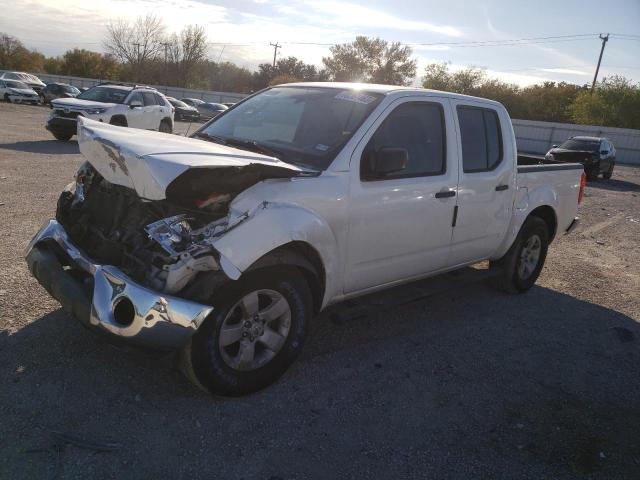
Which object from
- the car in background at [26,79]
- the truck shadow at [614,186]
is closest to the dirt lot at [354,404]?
the truck shadow at [614,186]

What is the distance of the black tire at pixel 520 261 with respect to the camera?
5.48 metres

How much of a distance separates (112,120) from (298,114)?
11549 mm

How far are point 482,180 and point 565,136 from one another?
4219 centimetres

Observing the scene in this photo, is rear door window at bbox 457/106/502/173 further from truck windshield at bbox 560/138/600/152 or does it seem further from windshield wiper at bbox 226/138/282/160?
truck windshield at bbox 560/138/600/152

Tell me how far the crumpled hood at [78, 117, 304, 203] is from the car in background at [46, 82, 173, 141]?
36.8 feet

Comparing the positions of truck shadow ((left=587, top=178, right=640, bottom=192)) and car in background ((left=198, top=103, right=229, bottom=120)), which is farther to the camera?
car in background ((left=198, top=103, right=229, bottom=120))

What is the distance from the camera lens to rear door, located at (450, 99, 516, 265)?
446cm

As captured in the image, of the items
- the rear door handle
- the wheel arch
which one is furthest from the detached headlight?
the wheel arch

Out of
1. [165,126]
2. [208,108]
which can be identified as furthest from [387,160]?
[208,108]

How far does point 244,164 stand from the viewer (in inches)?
115

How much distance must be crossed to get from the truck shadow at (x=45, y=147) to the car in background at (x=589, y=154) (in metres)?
16.4

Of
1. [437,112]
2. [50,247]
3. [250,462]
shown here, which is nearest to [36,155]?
[50,247]

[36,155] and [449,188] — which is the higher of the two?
[449,188]

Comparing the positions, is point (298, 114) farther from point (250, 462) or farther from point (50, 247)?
point (250, 462)
